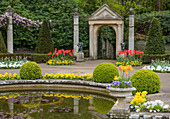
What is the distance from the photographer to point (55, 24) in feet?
76.9

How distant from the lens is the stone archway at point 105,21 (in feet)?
68.8

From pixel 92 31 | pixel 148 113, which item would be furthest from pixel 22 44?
pixel 148 113

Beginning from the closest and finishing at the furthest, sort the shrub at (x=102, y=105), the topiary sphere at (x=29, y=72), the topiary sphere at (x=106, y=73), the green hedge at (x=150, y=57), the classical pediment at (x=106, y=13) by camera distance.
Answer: the shrub at (x=102, y=105) < the topiary sphere at (x=106, y=73) < the topiary sphere at (x=29, y=72) < the green hedge at (x=150, y=57) < the classical pediment at (x=106, y=13)

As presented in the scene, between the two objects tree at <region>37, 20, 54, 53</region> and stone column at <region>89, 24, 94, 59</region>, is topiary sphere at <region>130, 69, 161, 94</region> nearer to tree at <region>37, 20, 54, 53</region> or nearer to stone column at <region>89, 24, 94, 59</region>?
tree at <region>37, 20, 54, 53</region>

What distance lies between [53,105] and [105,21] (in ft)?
48.7

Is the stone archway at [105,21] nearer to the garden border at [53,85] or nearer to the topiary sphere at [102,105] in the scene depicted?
the garden border at [53,85]

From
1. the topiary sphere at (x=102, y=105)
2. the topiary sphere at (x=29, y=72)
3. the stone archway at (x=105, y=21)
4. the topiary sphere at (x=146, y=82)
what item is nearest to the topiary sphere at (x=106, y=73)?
the topiary sphere at (x=102, y=105)

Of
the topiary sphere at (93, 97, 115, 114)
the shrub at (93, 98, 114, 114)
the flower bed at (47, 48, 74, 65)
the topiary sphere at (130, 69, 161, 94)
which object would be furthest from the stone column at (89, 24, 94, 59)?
the topiary sphere at (130, 69, 161, 94)

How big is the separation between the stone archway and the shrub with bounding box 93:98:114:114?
13.7 metres

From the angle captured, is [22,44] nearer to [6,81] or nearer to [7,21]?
[7,21]

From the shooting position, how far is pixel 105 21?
2120 cm

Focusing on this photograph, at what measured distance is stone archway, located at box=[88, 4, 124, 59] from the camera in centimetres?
2098

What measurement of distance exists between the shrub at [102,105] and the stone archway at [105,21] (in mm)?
13748

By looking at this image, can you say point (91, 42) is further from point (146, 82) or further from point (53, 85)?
point (146, 82)
